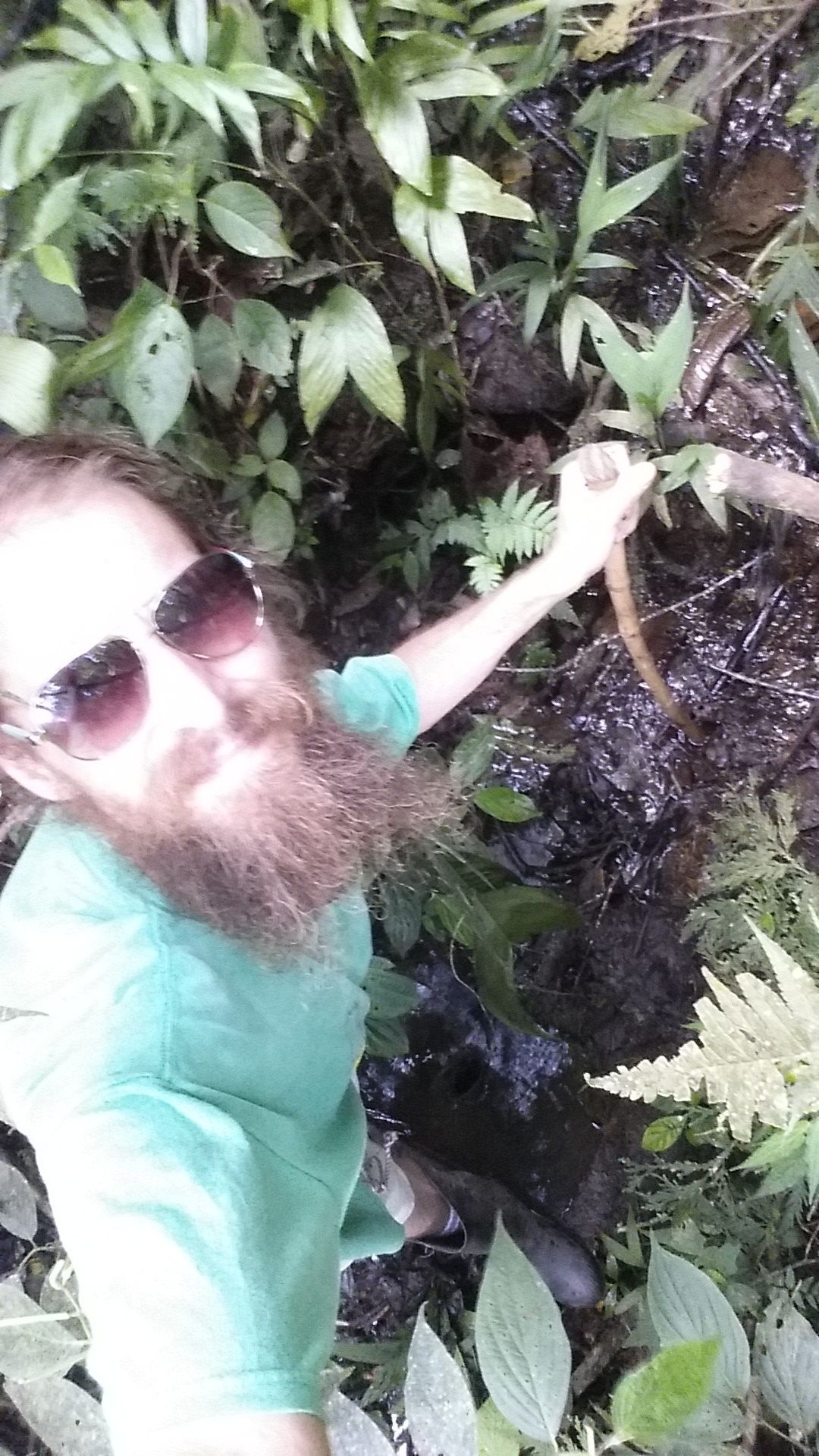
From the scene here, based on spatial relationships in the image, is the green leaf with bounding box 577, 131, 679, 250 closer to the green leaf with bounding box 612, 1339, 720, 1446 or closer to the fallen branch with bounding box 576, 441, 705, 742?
the fallen branch with bounding box 576, 441, 705, 742

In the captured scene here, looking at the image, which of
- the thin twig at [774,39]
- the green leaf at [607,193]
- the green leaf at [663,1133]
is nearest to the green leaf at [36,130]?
the green leaf at [607,193]

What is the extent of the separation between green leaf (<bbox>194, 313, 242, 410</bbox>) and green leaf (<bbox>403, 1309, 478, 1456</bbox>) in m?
1.36

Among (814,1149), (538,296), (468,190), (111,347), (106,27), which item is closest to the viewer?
(814,1149)

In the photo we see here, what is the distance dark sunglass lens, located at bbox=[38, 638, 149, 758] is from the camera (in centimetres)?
109

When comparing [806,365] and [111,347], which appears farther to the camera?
[806,365]

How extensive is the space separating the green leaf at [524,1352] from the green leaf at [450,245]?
1.35 metres

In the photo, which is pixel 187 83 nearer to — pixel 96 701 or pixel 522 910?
pixel 96 701

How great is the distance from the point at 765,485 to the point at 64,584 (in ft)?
3.28

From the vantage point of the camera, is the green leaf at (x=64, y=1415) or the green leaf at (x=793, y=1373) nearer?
the green leaf at (x=793, y=1373)

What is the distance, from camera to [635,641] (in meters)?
1.68

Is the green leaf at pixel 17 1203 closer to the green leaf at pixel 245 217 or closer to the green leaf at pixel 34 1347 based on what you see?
the green leaf at pixel 34 1347

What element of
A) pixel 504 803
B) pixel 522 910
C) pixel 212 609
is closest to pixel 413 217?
pixel 212 609

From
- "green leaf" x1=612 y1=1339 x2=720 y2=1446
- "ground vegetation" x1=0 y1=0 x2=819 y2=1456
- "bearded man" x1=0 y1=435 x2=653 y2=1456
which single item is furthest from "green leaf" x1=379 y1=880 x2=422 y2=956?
"green leaf" x1=612 y1=1339 x2=720 y2=1446

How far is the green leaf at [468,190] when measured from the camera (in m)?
1.35
